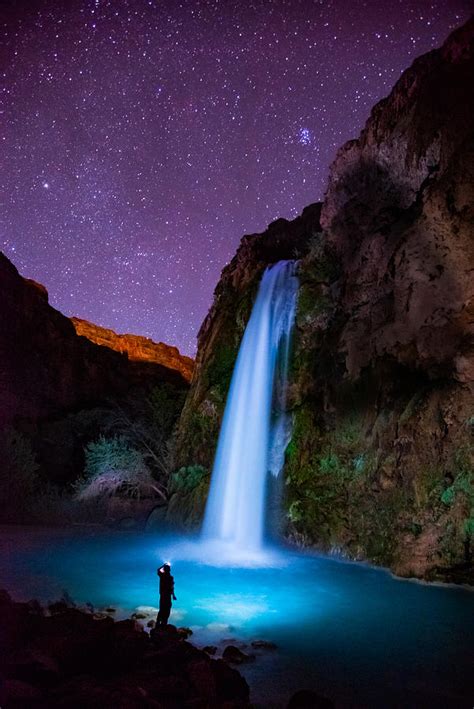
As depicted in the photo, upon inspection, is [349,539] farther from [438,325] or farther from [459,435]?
[438,325]

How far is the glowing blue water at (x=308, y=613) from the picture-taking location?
6.98 meters

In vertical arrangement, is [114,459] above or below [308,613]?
above

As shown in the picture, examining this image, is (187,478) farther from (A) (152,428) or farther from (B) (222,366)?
(B) (222,366)

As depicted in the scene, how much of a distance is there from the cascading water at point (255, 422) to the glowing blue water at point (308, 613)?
12.7ft

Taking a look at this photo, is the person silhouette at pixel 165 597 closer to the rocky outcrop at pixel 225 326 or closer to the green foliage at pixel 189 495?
the green foliage at pixel 189 495

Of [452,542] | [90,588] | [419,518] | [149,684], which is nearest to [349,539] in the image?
[419,518]

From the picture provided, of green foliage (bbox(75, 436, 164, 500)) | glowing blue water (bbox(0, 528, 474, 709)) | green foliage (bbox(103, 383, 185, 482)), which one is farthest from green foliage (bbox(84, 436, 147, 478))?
glowing blue water (bbox(0, 528, 474, 709))

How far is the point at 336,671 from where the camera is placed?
7379mm

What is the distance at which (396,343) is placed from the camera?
59.7 ft

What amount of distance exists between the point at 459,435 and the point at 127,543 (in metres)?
12.8

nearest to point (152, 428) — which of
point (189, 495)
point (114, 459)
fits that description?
point (114, 459)

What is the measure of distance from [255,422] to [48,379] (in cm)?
1785

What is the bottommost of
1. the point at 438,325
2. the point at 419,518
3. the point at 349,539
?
the point at 349,539

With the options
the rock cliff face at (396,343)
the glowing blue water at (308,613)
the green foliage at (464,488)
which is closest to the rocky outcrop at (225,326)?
the rock cliff face at (396,343)
